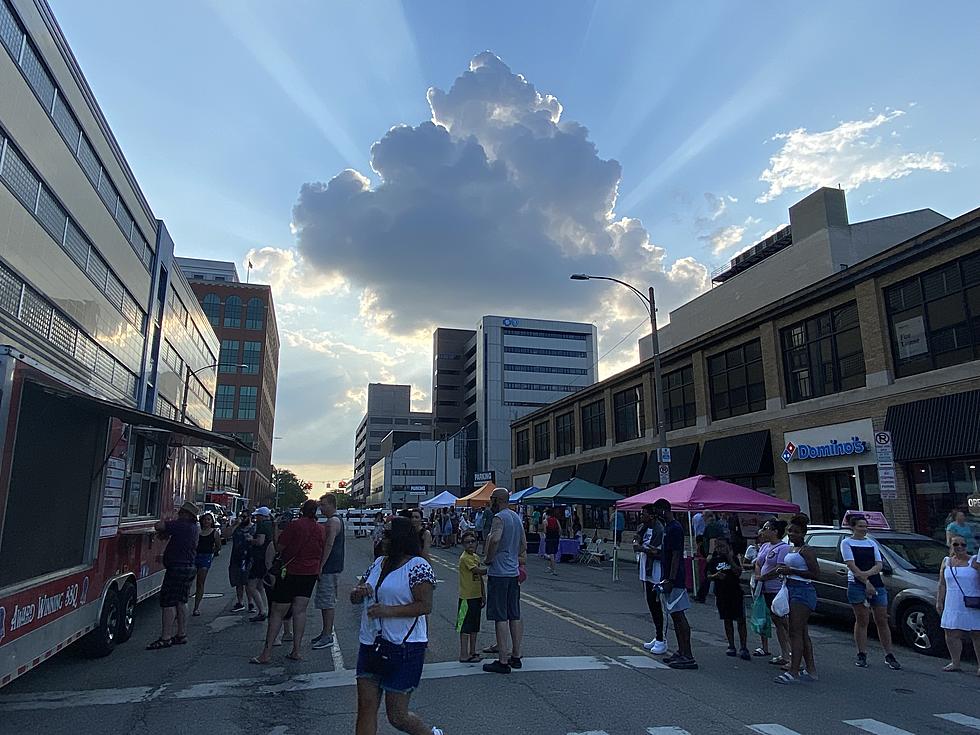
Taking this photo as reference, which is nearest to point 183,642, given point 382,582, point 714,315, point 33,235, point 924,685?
point 382,582

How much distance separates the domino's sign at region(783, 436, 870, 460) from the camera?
20.1 m

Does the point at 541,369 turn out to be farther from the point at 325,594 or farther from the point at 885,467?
the point at 325,594

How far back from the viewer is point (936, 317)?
18.3 metres

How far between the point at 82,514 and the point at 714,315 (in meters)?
35.7

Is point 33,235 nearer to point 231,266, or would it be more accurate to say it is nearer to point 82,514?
point 82,514

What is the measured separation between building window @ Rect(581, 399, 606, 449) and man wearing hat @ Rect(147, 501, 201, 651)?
32824 millimetres

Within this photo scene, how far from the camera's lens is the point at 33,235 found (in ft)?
61.0

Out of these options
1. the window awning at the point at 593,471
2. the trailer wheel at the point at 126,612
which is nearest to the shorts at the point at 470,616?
the trailer wheel at the point at 126,612

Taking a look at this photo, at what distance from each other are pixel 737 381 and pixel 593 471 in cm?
1435

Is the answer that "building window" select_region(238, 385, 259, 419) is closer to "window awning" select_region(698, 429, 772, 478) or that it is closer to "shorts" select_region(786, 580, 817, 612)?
"window awning" select_region(698, 429, 772, 478)

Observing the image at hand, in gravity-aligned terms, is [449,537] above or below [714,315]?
below

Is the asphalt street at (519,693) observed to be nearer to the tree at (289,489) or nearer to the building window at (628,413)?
the building window at (628,413)

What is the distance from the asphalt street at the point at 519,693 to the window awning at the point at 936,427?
30.5 ft

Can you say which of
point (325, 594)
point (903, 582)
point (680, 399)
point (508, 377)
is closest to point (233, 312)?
point (508, 377)
